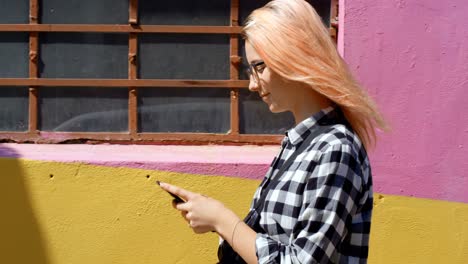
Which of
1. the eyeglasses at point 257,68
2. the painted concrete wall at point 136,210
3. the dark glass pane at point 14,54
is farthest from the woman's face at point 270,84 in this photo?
the dark glass pane at point 14,54

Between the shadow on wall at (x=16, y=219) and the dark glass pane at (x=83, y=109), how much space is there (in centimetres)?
31

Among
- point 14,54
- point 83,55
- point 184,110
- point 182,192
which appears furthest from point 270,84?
point 14,54

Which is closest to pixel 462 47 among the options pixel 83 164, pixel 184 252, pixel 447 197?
pixel 447 197

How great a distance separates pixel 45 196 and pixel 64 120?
1.50ft

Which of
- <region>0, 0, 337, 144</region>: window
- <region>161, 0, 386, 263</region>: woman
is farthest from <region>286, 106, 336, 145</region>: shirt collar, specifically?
<region>0, 0, 337, 144</region>: window

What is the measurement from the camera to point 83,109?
162 inches

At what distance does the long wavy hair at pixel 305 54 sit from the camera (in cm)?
188

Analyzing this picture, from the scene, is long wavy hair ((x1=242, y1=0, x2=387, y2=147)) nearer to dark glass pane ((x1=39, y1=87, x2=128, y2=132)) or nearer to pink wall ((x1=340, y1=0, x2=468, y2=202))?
pink wall ((x1=340, y1=0, x2=468, y2=202))

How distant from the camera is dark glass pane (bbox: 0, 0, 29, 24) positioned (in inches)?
162

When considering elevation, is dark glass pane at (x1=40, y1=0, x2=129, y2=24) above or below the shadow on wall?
above

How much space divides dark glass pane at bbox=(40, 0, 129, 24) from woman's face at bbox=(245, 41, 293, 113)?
223 centimetres

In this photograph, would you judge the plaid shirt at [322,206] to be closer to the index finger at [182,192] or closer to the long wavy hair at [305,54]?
the long wavy hair at [305,54]

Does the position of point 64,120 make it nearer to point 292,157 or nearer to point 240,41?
point 240,41

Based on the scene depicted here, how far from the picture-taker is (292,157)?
1882mm
